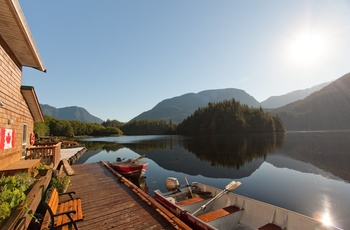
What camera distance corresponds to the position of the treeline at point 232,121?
109 meters

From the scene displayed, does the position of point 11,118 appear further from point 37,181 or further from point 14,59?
point 37,181

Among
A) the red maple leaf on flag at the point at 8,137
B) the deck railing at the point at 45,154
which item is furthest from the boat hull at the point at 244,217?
the deck railing at the point at 45,154

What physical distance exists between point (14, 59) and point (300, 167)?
30.4 meters

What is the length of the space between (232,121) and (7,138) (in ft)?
352

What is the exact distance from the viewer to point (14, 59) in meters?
10.3

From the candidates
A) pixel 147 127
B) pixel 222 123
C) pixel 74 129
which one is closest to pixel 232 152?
pixel 222 123

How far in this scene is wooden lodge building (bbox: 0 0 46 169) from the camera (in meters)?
7.57

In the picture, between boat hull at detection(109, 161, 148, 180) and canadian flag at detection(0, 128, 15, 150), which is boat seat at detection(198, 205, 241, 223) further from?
boat hull at detection(109, 161, 148, 180)

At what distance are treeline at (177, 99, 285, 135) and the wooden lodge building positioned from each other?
10342 cm

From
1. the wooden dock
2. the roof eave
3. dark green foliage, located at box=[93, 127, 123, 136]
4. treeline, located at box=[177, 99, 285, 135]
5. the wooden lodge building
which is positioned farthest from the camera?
dark green foliage, located at box=[93, 127, 123, 136]

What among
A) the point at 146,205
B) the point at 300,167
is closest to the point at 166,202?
the point at 146,205

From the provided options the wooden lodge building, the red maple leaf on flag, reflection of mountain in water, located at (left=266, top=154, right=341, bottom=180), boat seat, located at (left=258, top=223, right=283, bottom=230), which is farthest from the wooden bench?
reflection of mountain in water, located at (left=266, top=154, right=341, bottom=180)

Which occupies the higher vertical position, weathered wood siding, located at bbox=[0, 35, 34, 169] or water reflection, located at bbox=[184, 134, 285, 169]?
weathered wood siding, located at bbox=[0, 35, 34, 169]

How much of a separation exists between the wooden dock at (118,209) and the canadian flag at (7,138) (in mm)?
3661
